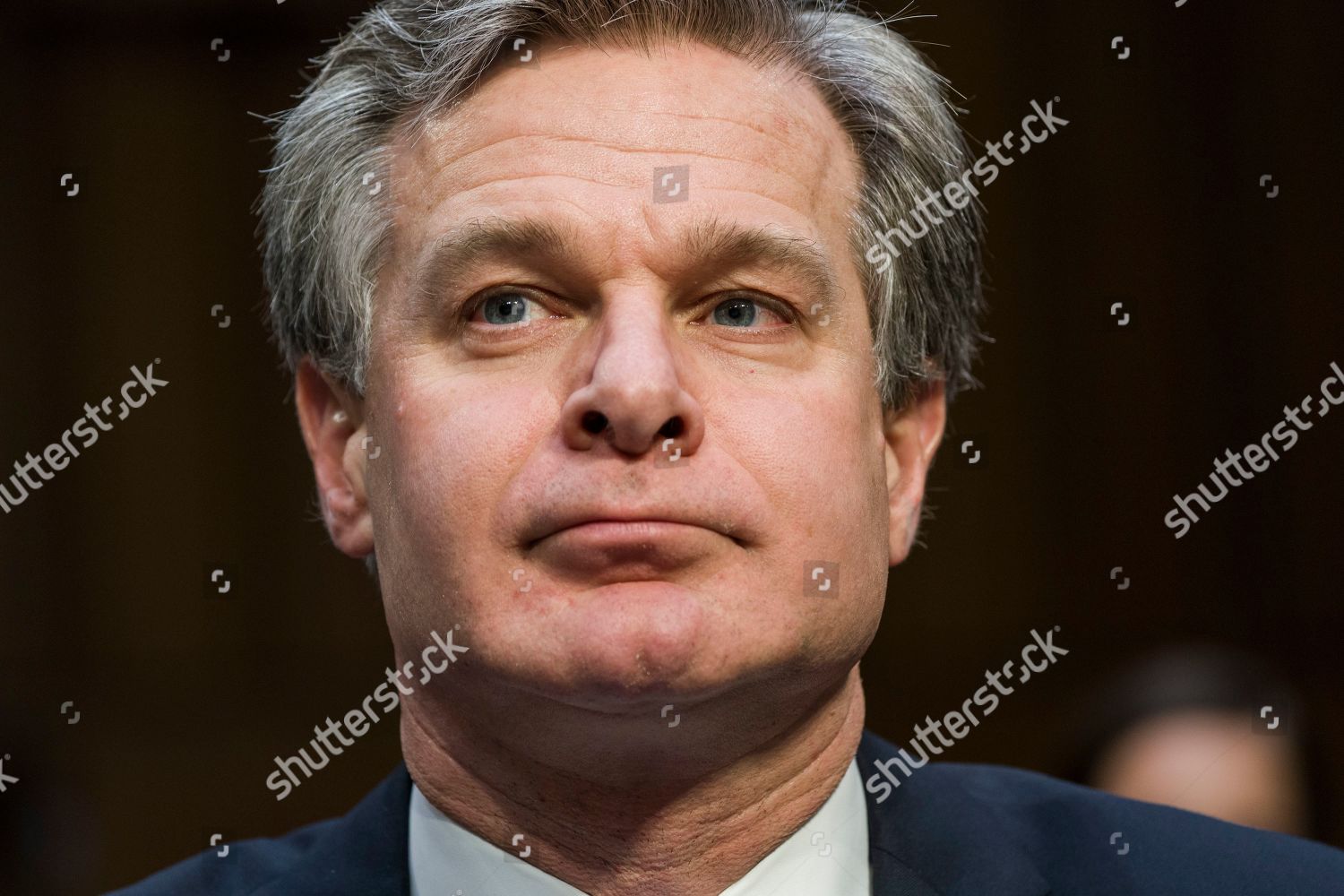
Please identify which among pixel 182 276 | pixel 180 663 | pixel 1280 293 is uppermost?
pixel 182 276

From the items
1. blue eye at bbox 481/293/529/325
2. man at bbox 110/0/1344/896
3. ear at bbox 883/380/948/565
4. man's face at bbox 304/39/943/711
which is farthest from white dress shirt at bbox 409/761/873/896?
blue eye at bbox 481/293/529/325

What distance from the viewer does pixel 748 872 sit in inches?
89.9

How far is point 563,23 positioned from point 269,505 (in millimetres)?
3162

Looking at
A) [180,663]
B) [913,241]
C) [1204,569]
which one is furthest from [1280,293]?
[180,663]

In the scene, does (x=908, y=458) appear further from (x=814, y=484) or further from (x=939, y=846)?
(x=939, y=846)

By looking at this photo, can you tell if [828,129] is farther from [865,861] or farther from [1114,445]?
[1114,445]

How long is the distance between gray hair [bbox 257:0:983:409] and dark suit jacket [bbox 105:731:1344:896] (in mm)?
633

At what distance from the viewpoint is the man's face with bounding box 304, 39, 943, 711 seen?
2.03m

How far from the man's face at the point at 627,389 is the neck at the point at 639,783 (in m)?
0.11

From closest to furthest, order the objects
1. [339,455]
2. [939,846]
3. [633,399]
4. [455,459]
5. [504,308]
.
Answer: [633,399] → [455,459] → [504,308] → [939,846] → [339,455]

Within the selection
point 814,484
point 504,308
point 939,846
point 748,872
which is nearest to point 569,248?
point 504,308

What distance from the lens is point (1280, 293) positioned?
503 cm

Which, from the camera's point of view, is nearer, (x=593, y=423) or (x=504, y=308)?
(x=593, y=423)

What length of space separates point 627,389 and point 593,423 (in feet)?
0.27
